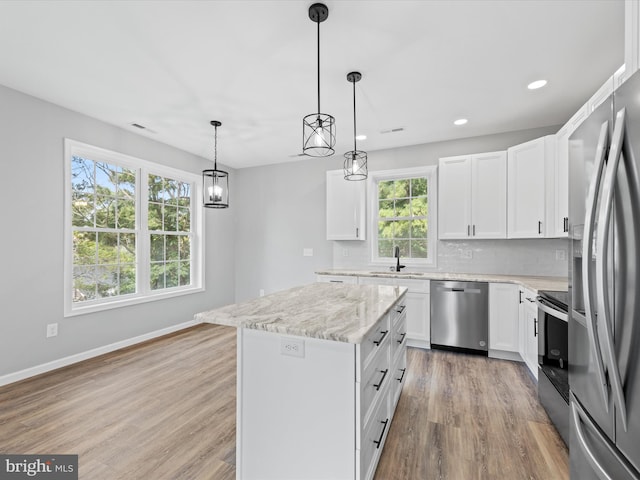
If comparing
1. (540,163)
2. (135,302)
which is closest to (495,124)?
(540,163)

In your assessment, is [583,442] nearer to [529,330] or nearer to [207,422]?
[529,330]

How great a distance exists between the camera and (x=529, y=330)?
9.48 feet

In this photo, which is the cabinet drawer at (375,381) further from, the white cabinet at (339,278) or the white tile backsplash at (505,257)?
the white tile backsplash at (505,257)

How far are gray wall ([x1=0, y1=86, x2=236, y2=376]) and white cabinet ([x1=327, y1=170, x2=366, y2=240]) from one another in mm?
2861

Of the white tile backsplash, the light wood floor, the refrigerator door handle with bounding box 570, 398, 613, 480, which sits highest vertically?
the white tile backsplash

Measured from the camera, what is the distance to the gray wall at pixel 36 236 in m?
2.80

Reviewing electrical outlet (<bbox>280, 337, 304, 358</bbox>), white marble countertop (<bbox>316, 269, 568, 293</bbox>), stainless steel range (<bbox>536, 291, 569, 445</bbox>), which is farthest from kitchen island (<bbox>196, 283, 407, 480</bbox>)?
white marble countertop (<bbox>316, 269, 568, 293</bbox>)

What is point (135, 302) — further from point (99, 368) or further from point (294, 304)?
point (294, 304)

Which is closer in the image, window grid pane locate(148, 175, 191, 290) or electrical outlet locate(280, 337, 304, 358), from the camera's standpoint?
electrical outlet locate(280, 337, 304, 358)

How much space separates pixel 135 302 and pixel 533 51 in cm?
486

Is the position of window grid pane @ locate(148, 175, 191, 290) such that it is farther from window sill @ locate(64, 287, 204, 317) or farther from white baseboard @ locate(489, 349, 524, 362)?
white baseboard @ locate(489, 349, 524, 362)

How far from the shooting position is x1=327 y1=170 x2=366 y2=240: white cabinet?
14.5 ft

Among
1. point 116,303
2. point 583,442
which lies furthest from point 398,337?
point 116,303

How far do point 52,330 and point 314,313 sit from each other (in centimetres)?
311
